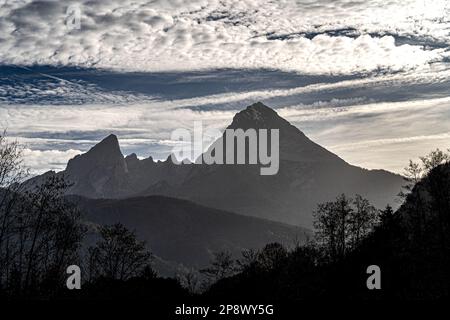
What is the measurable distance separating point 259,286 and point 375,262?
71.3 ft

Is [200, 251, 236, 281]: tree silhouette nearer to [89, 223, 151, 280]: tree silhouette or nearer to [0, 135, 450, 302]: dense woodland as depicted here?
[0, 135, 450, 302]: dense woodland

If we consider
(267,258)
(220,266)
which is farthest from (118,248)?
(267,258)

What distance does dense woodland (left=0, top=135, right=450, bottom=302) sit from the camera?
174 feet

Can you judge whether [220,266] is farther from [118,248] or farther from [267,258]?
[118,248]

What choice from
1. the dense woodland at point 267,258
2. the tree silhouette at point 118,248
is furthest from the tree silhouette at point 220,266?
the tree silhouette at point 118,248

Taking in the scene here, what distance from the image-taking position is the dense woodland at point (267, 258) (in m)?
53.0

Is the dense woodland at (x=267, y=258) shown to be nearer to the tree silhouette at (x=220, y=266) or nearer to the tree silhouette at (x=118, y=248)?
the tree silhouette at (x=118, y=248)

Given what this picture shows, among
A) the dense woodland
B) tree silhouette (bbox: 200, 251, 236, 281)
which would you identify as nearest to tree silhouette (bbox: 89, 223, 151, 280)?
the dense woodland

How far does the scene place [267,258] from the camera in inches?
4011

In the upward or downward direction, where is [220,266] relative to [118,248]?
downward

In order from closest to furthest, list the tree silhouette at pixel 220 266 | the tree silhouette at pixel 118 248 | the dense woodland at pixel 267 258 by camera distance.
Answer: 1. the dense woodland at pixel 267 258
2. the tree silhouette at pixel 118 248
3. the tree silhouette at pixel 220 266

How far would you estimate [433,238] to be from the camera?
8162cm

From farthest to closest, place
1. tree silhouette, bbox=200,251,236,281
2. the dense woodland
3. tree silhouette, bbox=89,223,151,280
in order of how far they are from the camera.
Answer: tree silhouette, bbox=200,251,236,281 < tree silhouette, bbox=89,223,151,280 < the dense woodland
